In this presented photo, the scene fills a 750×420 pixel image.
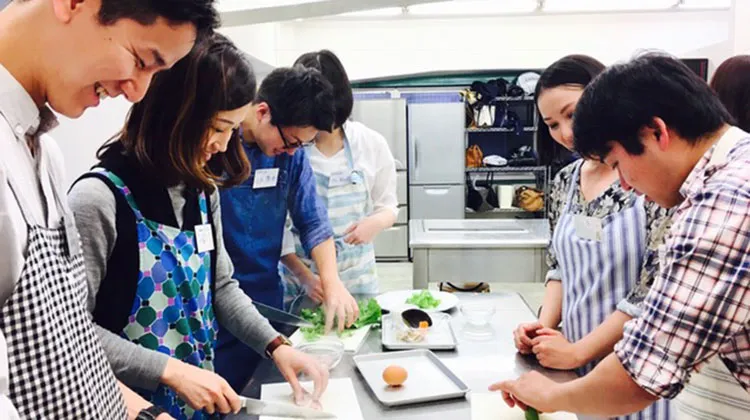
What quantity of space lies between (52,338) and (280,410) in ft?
1.59

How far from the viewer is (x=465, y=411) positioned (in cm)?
111

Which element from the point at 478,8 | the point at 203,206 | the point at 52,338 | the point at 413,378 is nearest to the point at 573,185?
the point at 413,378

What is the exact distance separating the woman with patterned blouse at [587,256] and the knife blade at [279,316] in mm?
635

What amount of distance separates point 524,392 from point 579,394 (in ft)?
0.39

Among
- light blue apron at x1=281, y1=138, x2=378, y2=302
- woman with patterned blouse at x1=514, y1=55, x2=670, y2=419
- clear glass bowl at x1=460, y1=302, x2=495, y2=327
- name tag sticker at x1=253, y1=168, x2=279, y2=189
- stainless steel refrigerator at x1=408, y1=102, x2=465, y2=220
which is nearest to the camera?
woman with patterned blouse at x1=514, y1=55, x2=670, y2=419

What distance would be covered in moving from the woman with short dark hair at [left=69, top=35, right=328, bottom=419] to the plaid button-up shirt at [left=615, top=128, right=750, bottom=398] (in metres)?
0.66

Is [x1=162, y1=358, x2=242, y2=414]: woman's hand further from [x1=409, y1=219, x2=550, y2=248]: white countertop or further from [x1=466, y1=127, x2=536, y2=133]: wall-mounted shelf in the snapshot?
[x1=466, y1=127, x2=536, y2=133]: wall-mounted shelf

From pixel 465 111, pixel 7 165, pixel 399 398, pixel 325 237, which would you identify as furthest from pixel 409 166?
pixel 7 165

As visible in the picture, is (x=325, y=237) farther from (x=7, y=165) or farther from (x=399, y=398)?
(x=7, y=165)

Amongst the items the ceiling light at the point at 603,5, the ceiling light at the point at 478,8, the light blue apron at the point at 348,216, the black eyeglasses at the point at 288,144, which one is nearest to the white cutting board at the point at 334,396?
the black eyeglasses at the point at 288,144

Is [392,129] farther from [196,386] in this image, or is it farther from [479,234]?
[196,386]

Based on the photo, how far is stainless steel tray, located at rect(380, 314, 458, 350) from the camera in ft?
4.72

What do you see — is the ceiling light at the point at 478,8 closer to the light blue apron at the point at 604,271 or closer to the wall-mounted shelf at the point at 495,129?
the wall-mounted shelf at the point at 495,129

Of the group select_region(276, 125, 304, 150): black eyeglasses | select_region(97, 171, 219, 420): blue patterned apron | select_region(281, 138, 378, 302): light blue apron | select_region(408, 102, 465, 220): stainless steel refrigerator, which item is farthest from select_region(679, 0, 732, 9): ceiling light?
select_region(97, 171, 219, 420): blue patterned apron
